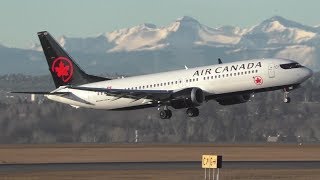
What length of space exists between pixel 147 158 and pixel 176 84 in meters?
11.6

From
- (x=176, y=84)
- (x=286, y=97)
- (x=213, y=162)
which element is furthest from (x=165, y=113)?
(x=213, y=162)

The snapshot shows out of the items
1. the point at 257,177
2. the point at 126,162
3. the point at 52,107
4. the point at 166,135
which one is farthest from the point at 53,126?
the point at 257,177

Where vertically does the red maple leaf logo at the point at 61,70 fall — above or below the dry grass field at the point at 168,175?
above

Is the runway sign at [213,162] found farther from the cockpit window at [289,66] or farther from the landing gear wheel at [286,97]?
the cockpit window at [289,66]

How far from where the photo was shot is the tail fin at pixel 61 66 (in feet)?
421

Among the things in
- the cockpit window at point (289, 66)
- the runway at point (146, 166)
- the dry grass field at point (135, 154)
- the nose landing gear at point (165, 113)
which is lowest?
the runway at point (146, 166)

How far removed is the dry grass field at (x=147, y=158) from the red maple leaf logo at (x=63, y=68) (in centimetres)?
1086

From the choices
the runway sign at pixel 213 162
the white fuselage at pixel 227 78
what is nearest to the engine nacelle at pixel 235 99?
the white fuselage at pixel 227 78

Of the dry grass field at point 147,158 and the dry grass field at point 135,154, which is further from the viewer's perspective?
the dry grass field at point 135,154

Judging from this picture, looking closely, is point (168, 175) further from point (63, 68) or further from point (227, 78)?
point (63, 68)

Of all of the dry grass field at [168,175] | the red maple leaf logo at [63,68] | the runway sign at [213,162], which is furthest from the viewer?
the red maple leaf logo at [63,68]

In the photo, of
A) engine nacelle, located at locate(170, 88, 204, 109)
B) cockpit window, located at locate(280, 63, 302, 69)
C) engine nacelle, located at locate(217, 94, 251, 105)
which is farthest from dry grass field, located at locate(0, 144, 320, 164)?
cockpit window, located at locate(280, 63, 302, 69)

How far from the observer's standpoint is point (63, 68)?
129875mm

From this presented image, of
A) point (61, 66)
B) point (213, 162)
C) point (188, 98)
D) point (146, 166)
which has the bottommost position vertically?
point (146, 166)
